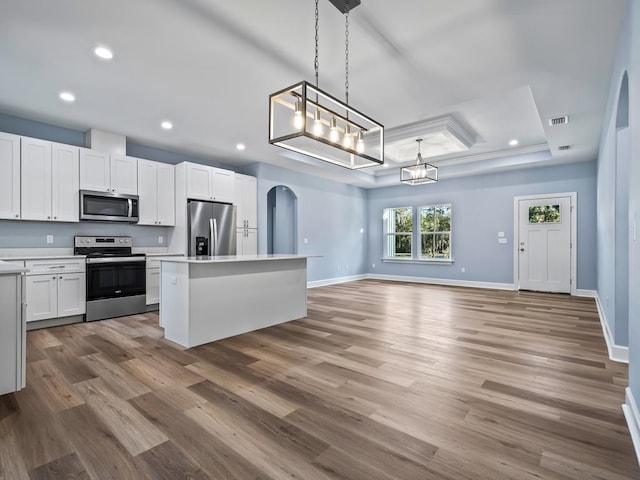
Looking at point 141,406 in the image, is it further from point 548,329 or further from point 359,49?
point 548,329

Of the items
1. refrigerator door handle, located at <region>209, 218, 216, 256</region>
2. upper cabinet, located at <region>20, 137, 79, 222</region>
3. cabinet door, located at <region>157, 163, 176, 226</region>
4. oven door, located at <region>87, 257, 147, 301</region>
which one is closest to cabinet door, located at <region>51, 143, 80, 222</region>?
upper cabinet, located at <region>20, 137, 79, 222</region>

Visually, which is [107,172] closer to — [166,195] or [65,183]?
[65,183]

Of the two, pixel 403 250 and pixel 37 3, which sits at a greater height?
pixel 37 3

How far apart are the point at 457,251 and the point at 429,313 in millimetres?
3687

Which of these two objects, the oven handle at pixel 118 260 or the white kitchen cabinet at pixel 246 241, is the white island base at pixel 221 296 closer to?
the oven handle at pixel 118 260

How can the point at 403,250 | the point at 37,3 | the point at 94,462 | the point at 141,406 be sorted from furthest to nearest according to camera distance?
the point at 403,250
the point at 37,3
the point at 141,406
the point at 94,462

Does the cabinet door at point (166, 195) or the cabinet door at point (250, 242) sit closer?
the cabinet door at point (166, 195)

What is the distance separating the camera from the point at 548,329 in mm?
4020

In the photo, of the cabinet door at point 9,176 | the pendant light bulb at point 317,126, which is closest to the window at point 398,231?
the pendant light bulb at point 317,126

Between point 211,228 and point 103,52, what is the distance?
3204 mm

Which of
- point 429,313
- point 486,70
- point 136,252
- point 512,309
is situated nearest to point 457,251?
point 512,309

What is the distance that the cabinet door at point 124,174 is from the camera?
16.2 ft

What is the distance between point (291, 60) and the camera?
10.1 ft

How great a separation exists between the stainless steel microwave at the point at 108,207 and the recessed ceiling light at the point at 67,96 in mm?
1308
